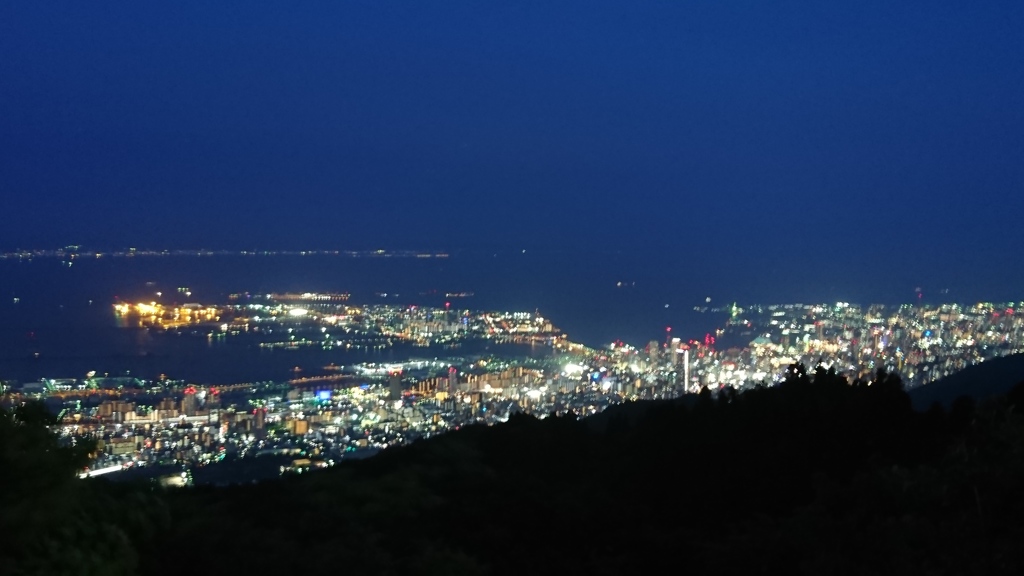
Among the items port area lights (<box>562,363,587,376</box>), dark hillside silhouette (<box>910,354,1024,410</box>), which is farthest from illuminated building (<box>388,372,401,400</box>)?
dark hillside silhouette (<box>910,354,1024,410</box>)

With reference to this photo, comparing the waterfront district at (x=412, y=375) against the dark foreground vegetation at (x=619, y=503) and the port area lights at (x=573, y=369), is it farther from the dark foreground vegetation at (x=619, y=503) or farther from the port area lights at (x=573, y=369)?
the dark foreground vegetation at (x=619, y=503)

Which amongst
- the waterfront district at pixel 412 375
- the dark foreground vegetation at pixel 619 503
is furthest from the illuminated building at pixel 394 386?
the dark foreground vegetation at pixel 619 503

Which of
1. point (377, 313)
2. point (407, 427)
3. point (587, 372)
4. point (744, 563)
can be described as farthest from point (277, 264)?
point (744, 563)

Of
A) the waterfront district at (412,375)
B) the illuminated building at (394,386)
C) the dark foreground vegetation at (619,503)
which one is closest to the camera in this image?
the dark foreground vegetation at (619,503)

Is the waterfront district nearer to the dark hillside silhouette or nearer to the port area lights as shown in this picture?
the port area lights

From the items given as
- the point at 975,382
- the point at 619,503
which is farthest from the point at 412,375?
the point at 619,503

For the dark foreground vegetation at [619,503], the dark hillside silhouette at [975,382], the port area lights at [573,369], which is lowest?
the dark foreground vegetation at [619,503]

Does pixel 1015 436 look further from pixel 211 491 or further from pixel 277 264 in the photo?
pixel 277 264

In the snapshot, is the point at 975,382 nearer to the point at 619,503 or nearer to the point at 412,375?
the point at 619,503
